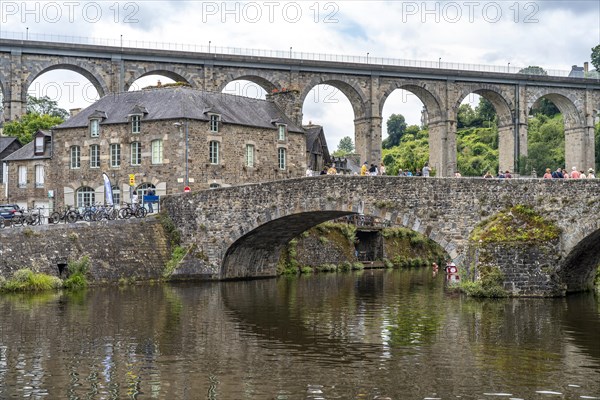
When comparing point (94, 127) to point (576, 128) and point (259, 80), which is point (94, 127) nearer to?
point (259, 80)

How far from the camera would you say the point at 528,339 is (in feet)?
69.2

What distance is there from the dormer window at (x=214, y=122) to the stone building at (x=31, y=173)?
27.1ft

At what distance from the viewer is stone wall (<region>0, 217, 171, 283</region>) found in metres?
33.2

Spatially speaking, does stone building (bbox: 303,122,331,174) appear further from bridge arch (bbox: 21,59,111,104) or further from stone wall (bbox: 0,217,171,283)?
stone wall (bbox: 0,217,171,283)

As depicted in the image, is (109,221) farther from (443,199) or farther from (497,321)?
(497,321)

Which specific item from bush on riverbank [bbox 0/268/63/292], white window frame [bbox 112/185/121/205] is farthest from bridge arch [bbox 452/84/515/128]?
bush on riverbank [bbox 0/268/63/292]

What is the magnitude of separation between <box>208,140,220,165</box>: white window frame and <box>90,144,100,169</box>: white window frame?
207 inches

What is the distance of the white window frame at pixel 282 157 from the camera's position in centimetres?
4638

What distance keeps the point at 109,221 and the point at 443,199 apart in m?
Answer: 13.3

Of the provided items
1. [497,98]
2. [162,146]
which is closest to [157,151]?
[162,146]

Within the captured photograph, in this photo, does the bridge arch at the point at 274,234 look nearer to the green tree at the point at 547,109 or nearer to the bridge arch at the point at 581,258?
the bridge arch at the point at 581,258

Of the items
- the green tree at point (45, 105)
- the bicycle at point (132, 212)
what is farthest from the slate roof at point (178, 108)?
the green tree at point (45, 105)

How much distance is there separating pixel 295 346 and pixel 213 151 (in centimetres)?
2370

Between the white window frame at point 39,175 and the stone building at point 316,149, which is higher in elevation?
the stone building at point 316,149
